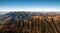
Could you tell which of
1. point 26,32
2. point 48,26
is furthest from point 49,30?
point 26,32

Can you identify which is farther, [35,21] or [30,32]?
[35,21]

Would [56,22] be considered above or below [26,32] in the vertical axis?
above

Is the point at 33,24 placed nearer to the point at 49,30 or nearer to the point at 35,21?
the point at 35,21

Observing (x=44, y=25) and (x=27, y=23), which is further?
(x=27, y=23)

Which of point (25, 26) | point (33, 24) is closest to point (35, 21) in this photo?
point (33, 24)

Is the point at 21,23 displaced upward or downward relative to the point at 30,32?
upward

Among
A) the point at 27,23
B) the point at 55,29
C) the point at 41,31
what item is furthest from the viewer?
the point at 27,23

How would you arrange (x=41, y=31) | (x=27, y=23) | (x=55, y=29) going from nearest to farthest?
(x=41, y=31) < (x=55, y=29) < (x=27, y=23)

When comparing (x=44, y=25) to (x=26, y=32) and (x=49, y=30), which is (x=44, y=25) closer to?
(x=49, y=30)

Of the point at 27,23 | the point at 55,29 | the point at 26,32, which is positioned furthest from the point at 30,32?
the point at 55,29
